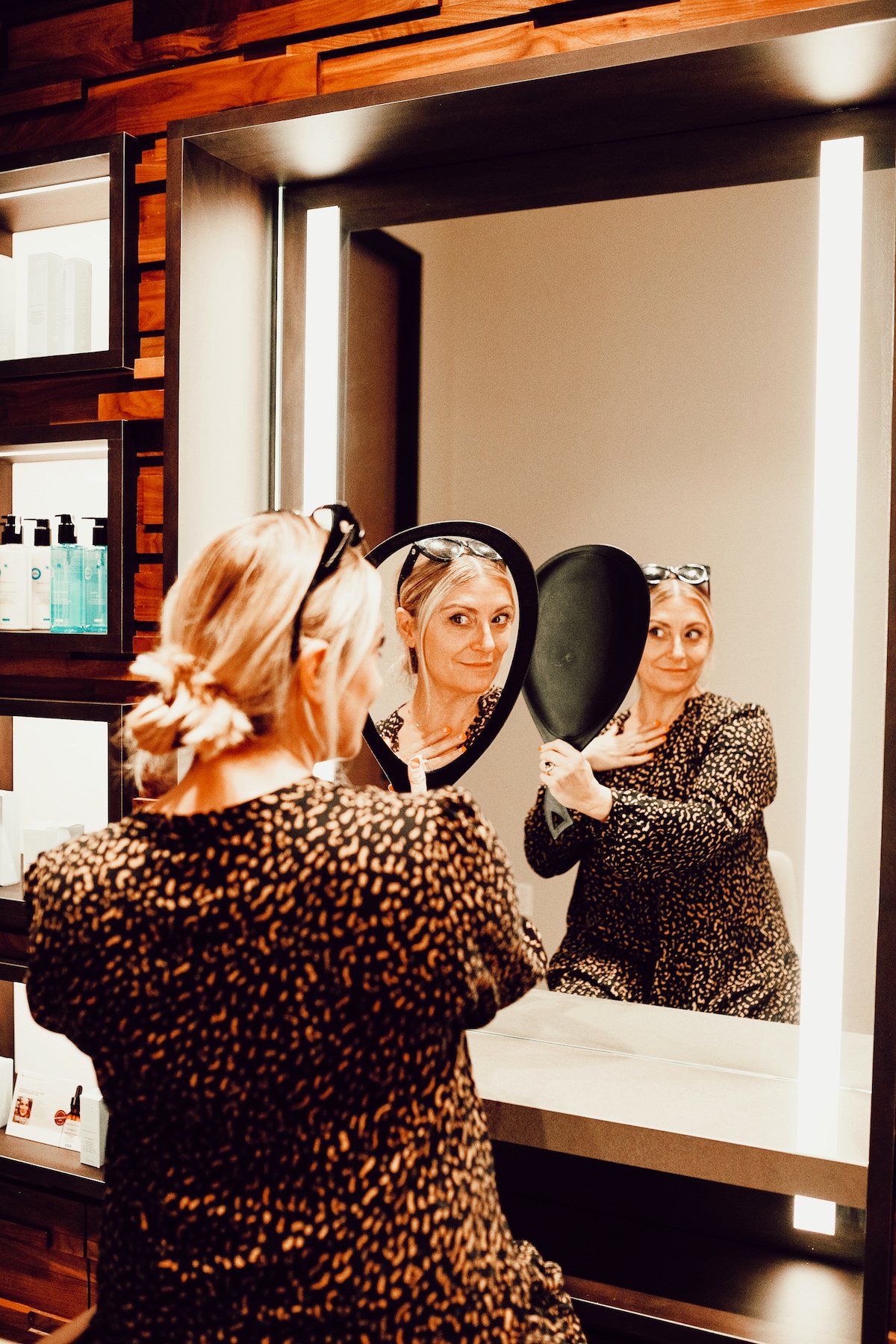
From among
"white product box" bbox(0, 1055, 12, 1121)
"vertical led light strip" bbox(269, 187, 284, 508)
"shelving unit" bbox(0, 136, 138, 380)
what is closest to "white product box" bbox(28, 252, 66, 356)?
"shelving unit" bbox(0, 136, 138, 380)

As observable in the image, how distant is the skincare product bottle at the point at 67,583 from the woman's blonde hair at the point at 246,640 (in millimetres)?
1013

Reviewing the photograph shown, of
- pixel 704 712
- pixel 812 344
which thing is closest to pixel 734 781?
pixel 704 712

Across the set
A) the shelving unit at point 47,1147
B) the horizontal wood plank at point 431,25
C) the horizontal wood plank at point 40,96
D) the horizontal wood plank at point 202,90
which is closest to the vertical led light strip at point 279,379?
the horizontal wood plank at point 202,90

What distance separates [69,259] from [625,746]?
4.61 ft

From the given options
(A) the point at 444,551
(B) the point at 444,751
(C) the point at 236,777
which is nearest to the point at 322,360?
(A) the point at 444,551

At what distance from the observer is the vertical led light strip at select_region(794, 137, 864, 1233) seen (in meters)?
1.66

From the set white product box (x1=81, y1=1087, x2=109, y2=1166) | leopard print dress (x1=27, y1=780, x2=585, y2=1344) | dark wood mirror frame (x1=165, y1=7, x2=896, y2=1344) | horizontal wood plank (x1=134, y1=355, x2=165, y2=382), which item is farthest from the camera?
white product box (x1=81, y1=1087, x2=109, y2=1166)

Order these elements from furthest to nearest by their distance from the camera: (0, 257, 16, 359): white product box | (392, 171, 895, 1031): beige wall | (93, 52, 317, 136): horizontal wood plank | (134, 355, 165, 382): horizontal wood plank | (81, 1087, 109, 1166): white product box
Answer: (0, 257, 16, 359): white product box < (81, 1087, 109, 1166): white product box < (134, 355, 165, 382): horizontal wood plank < (93, 52, 317, 136): horizontal wood plank < (392, 171, 895, 1031): beige wall

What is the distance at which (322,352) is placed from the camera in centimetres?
203

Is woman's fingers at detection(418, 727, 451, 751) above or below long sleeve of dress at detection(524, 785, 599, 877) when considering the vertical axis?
above

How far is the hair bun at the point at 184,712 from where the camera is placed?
39.5 inches

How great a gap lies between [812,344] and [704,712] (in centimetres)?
62

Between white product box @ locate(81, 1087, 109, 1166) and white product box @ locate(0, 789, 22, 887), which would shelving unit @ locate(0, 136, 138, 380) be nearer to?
white product box @ locate(0, 789, 22, 887)

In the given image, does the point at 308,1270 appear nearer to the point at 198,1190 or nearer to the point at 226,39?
the point at 198,1190
